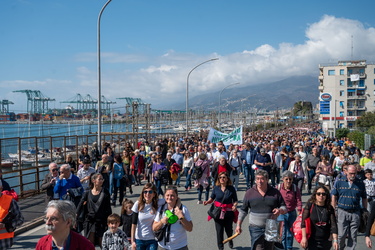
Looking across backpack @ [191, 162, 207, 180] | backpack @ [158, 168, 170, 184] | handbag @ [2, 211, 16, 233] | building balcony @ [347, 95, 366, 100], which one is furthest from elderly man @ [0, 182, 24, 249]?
building balcony @ [347, 95, 366, 100]

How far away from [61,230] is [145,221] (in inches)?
97.6

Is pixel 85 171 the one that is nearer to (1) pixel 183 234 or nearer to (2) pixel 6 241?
(2) pixel 6 241

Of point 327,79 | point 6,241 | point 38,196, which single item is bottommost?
point 38,196

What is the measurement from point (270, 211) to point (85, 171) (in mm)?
5635

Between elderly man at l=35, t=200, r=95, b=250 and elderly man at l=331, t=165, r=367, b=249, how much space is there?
475 centimetres

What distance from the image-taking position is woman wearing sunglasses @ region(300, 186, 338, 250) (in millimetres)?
5332

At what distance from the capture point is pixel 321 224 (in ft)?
17.5

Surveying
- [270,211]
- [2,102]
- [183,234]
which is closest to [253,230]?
[270,211]

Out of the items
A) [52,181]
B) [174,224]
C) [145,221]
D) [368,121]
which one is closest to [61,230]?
[174,224]

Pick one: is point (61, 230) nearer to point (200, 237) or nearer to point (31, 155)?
point (200, 237)

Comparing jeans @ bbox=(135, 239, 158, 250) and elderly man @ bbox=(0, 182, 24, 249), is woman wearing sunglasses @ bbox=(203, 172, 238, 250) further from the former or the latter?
A: elderly man @ bbox=(0, 182, 24, 249)

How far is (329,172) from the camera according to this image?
11492 mm

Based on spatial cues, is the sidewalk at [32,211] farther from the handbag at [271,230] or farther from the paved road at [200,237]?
the handbag at [271,230]

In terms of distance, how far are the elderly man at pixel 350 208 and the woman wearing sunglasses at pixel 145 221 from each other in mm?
3111
